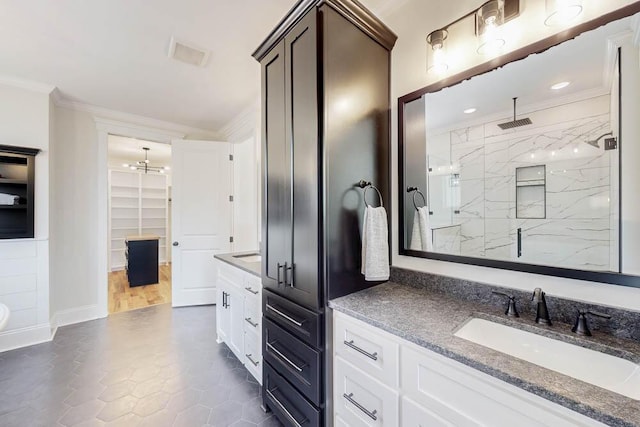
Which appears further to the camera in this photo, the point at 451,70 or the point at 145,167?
the point at 145,167

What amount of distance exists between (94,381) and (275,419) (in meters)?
1.54

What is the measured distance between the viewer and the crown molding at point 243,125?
3.23 m

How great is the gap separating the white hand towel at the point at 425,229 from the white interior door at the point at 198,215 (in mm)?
3067

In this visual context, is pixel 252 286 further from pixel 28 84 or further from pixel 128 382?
pixel 28 84

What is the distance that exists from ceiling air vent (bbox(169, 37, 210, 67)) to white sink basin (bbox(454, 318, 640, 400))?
2649 millimetres

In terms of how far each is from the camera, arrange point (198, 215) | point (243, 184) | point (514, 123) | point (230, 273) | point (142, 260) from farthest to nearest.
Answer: point (142, 260), point (243, 184), point (198, 215), point (230, 273), point (514, 123)

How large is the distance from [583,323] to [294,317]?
1.22 meters

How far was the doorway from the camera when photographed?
4754 mm

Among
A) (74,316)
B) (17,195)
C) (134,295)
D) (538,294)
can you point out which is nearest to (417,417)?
(538,294)

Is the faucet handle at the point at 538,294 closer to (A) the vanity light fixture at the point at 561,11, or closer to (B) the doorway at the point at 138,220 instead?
(A) the vanity light fixture at the point at 561,11

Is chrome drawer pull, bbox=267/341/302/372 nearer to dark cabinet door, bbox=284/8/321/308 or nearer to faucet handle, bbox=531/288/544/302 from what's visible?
dark cabinet door, bbox=284/8/321/308

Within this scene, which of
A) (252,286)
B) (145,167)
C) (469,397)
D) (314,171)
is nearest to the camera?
(469,397)

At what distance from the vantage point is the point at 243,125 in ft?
11.6

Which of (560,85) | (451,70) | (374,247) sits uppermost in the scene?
(451,70)
